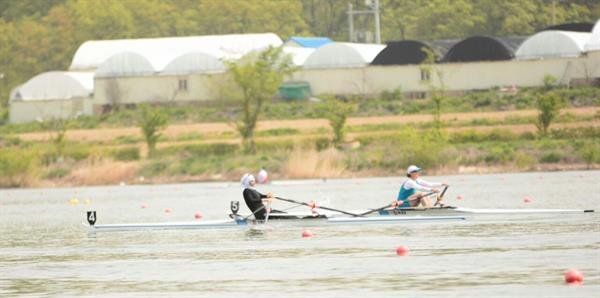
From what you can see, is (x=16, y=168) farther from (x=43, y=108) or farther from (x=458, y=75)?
(x=43, y=108)

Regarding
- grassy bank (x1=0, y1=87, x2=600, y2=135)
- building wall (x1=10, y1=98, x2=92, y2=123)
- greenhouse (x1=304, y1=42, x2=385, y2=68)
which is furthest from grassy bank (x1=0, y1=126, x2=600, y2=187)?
building wall (x1=10, y1=98, x2=92, y2=123)

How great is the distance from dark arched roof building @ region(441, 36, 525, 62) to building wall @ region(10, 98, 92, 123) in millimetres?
26775

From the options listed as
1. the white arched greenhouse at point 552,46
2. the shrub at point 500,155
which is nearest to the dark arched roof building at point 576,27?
the white arched greenhouse at point 552,46

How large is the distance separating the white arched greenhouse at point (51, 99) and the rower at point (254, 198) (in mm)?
64544

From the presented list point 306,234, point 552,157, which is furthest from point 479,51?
point 306,234

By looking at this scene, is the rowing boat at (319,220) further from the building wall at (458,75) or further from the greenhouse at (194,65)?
the greenhouse at (194,65)

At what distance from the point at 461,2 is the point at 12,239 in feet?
264

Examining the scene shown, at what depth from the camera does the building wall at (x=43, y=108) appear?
97.0 metres

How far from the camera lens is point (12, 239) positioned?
3484 cm

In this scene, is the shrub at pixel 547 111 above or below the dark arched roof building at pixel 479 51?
below

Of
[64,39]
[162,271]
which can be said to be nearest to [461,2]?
[64,39]

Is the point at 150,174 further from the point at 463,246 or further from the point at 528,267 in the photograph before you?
the point at 528,267

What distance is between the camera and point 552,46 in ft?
273

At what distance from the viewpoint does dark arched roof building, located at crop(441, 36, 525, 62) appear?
279ft
